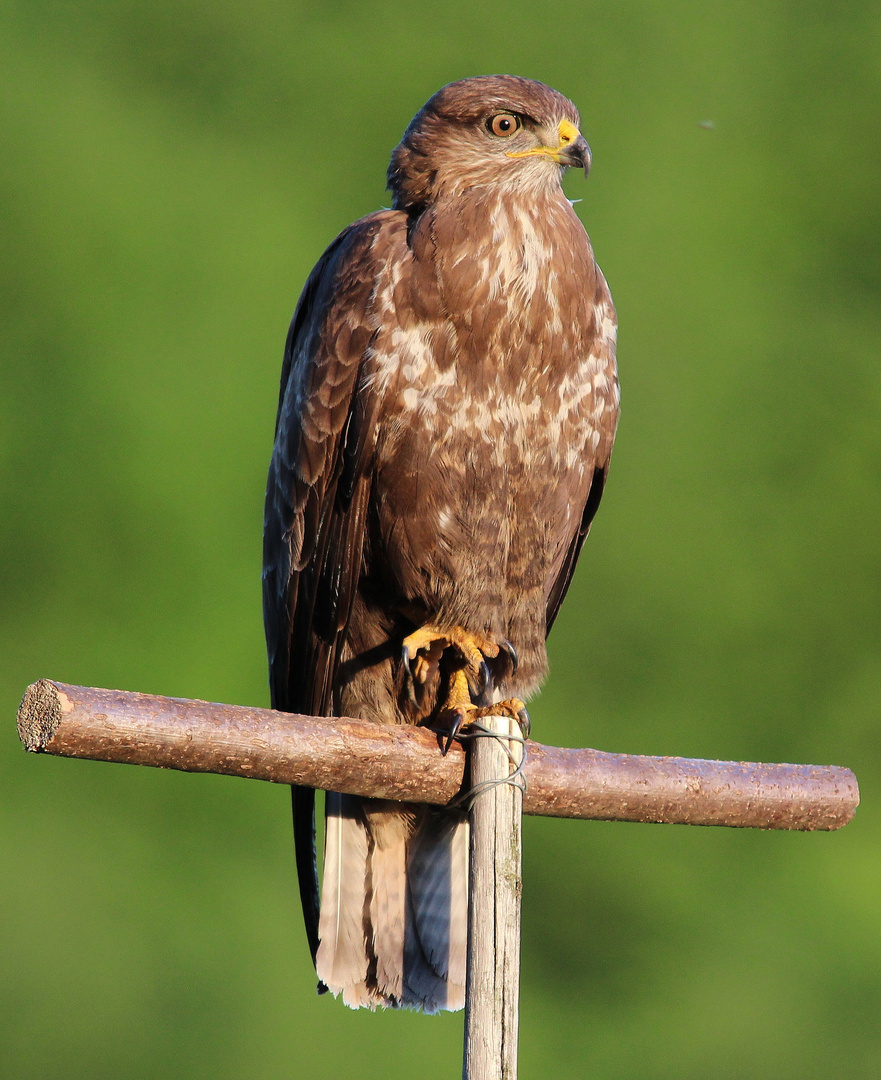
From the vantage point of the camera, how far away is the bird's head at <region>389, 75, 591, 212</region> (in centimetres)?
373

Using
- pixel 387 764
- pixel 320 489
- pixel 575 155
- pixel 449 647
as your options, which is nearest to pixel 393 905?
pixel 449 647

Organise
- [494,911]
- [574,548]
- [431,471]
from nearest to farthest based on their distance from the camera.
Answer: [494,911] < [431,471] < [574,548]

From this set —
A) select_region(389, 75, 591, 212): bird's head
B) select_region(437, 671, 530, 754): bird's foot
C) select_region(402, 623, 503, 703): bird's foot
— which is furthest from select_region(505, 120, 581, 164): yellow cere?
select_region(437, 671, 530, 754): bird's foot

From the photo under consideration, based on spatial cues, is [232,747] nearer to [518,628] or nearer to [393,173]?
[518,628]

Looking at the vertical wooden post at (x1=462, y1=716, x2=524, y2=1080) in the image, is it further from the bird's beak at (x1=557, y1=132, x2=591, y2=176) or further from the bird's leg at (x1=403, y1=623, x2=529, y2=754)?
the bird's beak at (x1=557, y1=132, x2=591, y2=176)

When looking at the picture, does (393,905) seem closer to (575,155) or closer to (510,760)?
(510,760)

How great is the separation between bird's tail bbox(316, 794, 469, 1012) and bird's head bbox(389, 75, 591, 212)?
1.69m

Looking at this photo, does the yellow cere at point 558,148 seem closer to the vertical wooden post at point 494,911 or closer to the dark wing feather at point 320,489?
the dark wing feather at point 320,489

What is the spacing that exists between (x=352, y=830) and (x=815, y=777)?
1285 millimetres

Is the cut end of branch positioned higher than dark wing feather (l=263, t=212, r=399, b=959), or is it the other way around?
dark wing feather (l=263, t=212, r=399, b=959)

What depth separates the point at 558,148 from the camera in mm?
3742

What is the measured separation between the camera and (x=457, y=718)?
11.2 feet

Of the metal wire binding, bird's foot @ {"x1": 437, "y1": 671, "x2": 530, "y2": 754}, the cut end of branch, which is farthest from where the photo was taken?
bird's foot @ {"x1": 437, "y1": 671, "x2": 530, "y2": 754}

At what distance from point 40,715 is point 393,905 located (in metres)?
1.58
